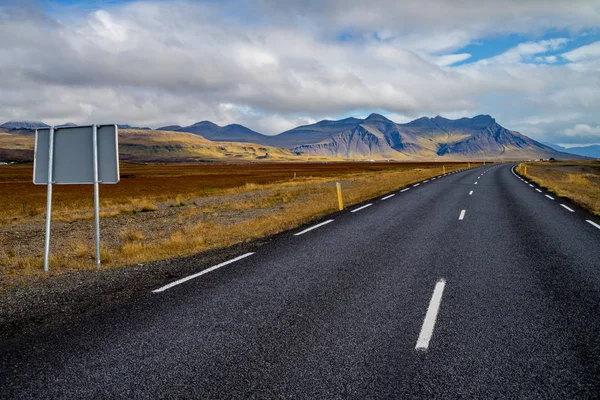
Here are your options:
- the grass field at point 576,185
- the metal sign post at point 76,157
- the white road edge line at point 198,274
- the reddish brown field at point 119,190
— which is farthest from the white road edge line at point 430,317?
the reddish brown field at point 119,190

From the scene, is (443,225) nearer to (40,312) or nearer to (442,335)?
(442,335)

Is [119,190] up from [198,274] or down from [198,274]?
down

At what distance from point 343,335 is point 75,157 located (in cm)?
590

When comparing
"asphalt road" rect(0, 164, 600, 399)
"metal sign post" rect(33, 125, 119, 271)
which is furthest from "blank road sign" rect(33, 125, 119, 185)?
"asphalt road" rect(0, 164, 600, 399)

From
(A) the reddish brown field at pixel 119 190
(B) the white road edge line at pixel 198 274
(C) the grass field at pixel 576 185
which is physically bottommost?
(A) the reddish brown field at pixel 119 190

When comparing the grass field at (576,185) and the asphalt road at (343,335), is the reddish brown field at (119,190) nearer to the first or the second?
the asphalt road at (343,335)

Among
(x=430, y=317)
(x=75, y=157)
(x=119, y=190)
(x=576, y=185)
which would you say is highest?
(x=75, y=157)

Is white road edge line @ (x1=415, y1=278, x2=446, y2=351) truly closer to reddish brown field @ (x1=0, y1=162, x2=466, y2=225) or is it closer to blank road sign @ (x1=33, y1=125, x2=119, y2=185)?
blank road sign @ (x1=33, y1=125, x2=119, y2=185)

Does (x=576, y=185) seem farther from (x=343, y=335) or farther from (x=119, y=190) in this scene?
(x=119, y=190)

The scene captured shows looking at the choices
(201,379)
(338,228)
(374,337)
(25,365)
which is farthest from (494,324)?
(338,228)

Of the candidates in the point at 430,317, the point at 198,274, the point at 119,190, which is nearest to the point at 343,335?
the point at 430,317

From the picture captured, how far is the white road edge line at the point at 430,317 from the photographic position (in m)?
4.07

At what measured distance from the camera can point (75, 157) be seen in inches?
288

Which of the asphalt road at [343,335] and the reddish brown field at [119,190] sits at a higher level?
the asphalt road at [343,335]
